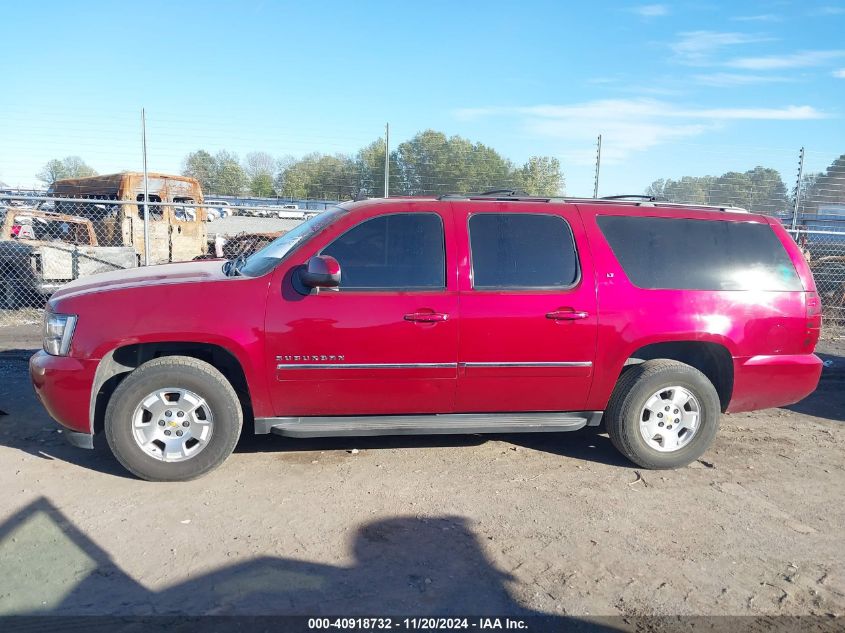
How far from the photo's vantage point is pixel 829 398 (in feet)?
21.8

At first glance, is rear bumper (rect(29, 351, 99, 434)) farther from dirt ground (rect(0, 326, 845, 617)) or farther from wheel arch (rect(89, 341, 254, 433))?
dirt ground (rect(0, 326, 845, 617))

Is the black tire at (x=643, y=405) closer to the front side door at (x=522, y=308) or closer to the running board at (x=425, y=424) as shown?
the running board at (x=425, y=424)

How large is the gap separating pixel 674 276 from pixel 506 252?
124 cm

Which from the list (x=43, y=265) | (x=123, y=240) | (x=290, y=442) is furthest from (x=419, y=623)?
(x=123, y=240)

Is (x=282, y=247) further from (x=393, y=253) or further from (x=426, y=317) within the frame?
(x=426, y=317)

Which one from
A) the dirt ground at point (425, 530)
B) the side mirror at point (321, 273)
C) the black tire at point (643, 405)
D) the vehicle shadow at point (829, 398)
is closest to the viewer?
the dirt ground at point (425, 530)

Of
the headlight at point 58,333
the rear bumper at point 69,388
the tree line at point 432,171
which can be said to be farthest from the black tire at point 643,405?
the tree line at point 432,171

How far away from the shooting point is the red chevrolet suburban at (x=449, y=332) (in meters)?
4.09

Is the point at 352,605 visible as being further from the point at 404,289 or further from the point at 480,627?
the point at 404,289

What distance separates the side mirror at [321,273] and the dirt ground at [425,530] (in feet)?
4.37

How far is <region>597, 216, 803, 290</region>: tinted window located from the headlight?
143 inches

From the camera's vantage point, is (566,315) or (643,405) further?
(643,405)

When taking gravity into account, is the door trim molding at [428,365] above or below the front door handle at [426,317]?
below

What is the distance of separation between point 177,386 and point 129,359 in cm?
45
